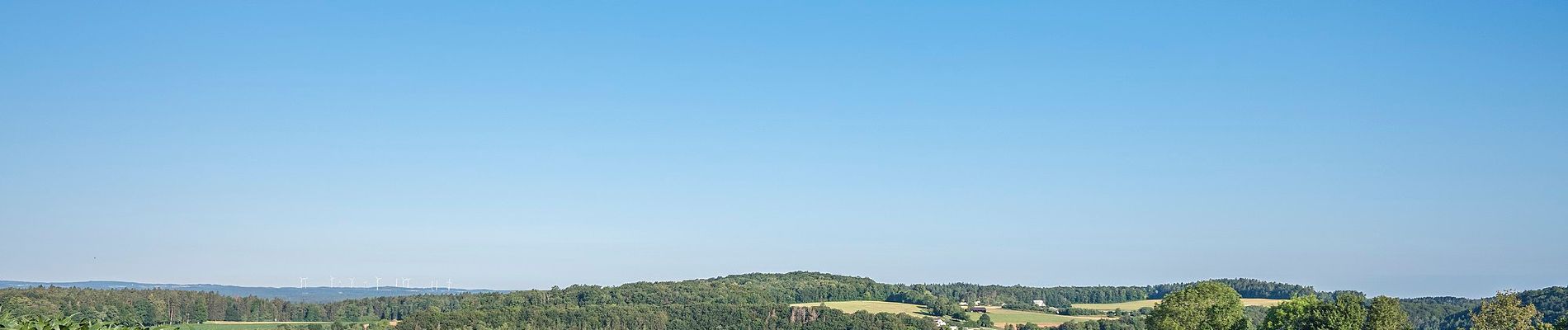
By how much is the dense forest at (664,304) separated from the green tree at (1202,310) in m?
62.4

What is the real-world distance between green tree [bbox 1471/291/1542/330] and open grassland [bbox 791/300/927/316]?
97.3 meters

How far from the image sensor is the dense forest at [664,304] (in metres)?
143

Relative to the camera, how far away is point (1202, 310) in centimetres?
6875

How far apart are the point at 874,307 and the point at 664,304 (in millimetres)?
29680

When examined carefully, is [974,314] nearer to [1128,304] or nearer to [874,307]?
[874,307]

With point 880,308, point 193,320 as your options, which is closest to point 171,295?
point 193,320

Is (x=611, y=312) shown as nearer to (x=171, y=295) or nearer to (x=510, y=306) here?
(x=510, y=306)

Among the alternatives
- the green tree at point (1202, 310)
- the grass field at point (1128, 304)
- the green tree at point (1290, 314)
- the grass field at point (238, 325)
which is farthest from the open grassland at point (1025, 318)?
the grass field at point (238, 325)

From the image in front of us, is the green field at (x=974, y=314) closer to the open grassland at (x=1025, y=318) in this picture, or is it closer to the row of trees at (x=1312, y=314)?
the open grassland at (x=1025, y=318)

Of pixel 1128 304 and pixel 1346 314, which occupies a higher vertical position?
pixel 1346 314

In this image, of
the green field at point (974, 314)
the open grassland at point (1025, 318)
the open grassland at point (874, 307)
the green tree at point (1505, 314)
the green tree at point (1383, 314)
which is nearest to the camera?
the green tree at point (1505, 314)

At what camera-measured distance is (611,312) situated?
158125mm

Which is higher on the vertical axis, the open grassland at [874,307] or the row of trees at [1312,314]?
the row of trees at [1312,314]

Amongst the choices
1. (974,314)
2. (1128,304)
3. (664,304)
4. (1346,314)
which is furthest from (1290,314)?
(1128,304)
